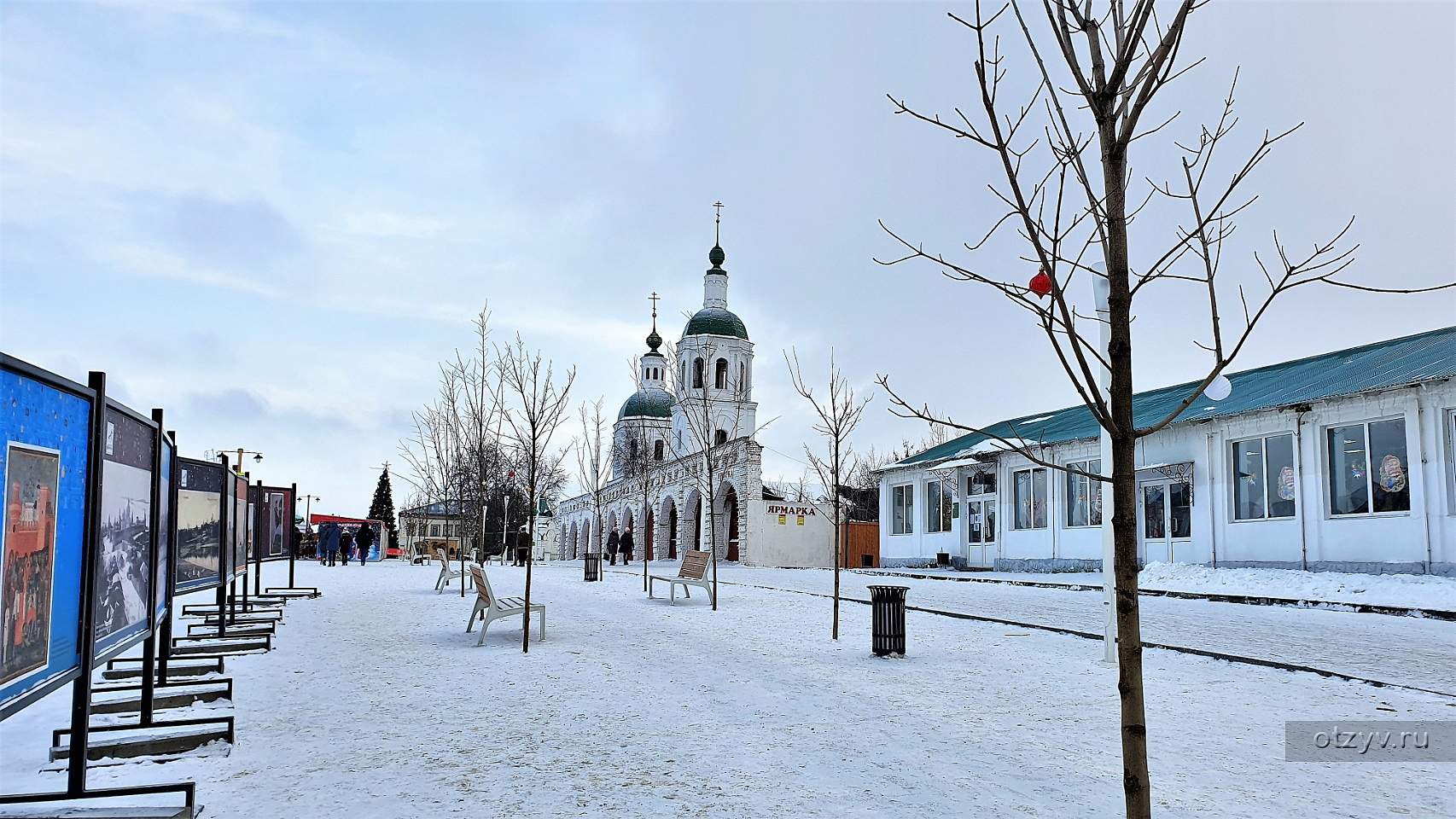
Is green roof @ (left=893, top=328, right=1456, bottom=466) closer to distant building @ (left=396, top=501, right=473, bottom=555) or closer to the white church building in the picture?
the white church building

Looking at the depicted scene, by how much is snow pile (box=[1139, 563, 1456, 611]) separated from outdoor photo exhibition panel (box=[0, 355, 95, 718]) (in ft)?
52.4

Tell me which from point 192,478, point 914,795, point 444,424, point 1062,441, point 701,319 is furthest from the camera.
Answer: point 701,319

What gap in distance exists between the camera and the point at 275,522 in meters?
17.0

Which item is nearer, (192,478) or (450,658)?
(192,478)

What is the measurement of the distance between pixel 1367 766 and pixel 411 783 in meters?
5.34

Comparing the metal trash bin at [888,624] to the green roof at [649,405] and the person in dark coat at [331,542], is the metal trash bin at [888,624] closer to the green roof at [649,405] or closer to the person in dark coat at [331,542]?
the person in dark coat at [331,542]

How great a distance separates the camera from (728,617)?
14.5 m

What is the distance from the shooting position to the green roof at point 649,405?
231 ft

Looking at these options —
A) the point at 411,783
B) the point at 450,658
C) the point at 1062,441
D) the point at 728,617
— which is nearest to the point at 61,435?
the point at 411,783

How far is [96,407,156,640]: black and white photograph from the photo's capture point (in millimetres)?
4969

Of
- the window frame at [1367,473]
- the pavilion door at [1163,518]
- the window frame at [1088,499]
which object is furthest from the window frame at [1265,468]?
the window frame at [1088,499]

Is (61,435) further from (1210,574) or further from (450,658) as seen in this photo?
(1210,574)

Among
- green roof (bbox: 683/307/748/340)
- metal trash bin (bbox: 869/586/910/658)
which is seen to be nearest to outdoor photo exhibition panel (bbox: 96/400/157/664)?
metal trash bin (bbox: 869/586/910/658)

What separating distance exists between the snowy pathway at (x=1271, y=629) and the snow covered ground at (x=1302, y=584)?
3.43ft
